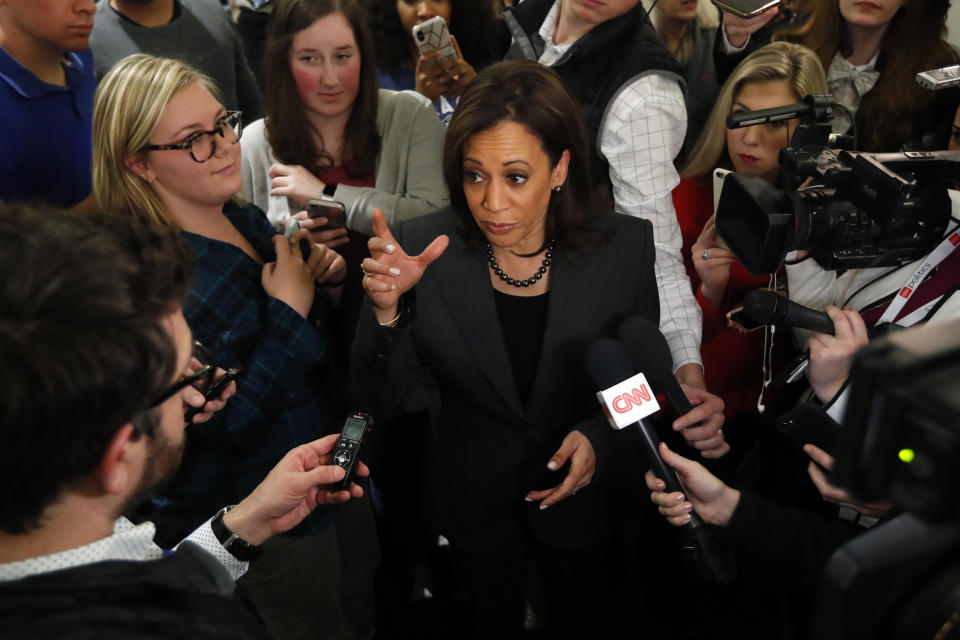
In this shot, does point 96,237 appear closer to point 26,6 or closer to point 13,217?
point 13,217

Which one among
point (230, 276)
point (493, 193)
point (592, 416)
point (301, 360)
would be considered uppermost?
point (493, 193)

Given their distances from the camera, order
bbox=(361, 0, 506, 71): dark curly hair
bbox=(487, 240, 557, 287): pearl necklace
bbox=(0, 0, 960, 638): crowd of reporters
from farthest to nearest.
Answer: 1. bbox=(361, 0, 506, 71): dark curly hair
2. bbox=(487, 240, 557, 287): pearl necklace
3. bbox=(0, 0, 960, 638): crowd of reporters

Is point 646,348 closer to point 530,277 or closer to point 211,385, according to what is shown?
point 530,277

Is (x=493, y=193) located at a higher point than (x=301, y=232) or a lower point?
higher

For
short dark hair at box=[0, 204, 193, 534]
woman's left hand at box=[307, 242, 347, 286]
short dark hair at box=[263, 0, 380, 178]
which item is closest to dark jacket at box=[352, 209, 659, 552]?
woman's left hand at box=[307, 242, 347, 286]

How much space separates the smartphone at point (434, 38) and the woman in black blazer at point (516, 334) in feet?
2.91

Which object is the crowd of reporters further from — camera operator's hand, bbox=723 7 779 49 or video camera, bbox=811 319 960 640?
video camera, bbox=811 319 960 640

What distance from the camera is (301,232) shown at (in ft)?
6.29

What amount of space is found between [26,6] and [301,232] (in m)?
0.96

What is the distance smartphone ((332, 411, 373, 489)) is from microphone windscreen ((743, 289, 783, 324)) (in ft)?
2.65

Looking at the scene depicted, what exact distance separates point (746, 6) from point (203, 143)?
1.65m

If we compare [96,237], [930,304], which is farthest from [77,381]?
[930,304]

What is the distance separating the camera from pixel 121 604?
0.86 meters

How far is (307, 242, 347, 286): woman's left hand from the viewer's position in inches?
76.1
